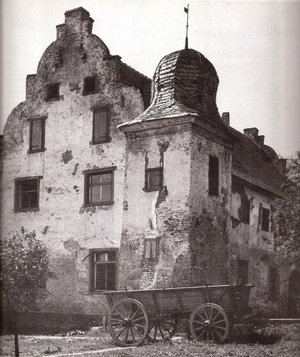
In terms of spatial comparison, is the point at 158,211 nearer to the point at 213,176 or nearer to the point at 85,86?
the point at 213,176

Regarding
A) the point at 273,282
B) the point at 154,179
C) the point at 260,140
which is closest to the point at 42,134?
the point at 154,179

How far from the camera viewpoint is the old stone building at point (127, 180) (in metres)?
20.2

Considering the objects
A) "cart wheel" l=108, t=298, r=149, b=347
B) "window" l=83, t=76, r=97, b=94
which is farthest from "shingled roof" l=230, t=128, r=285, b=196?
"cart wheel" l=108, t=298, r=149, b=347

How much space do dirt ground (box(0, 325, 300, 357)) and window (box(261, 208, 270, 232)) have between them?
996cm

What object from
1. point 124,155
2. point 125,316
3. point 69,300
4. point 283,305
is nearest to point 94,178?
point 124,155

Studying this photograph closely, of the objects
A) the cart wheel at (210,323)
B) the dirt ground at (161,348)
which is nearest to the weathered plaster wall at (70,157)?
the dirt ground at (161,348)

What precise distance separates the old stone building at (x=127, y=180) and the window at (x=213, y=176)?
37mm

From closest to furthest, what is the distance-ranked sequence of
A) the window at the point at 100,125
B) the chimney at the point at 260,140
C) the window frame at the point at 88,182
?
1. the window frame at the point at 88,182
2. the window at the point at 100,125
3. the chimney at the point at 260,140

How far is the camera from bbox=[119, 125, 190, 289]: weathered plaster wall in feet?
64.1

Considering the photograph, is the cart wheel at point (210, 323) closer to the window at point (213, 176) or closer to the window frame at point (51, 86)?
the window at point (213, 176)

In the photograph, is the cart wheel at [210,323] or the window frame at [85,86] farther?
the window frame at [85,86]

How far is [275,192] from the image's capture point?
93.1ft

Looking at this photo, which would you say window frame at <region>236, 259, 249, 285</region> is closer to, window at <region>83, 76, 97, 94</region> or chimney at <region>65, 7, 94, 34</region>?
window at <region>83, 76, 97, 94</region>

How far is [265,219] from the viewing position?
27969mm
